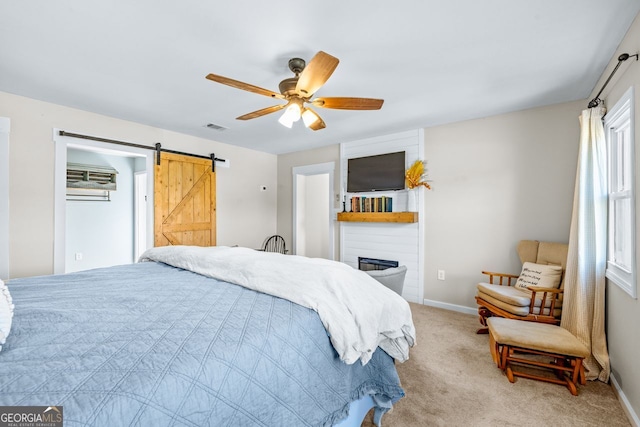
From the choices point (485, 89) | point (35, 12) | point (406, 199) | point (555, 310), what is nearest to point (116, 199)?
point (35, 12)

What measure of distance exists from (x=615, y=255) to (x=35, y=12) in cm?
436

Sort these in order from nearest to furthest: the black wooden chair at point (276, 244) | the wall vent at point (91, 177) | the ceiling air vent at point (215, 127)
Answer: the ceiling air vent at point (215, 127)
the wall vent at point (91, 177)
the black wooden chair at point (276, 244)

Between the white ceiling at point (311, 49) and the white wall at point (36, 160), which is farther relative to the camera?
the white wall at point (36, 160)

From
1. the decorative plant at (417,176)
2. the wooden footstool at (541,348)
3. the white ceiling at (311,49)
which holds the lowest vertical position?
the wooden footstool at (541,348)

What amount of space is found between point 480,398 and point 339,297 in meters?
1.41

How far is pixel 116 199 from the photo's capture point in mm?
5109

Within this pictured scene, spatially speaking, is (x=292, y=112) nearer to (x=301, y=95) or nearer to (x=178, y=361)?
(x=301, y=95)

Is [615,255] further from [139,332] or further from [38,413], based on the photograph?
[38,413]

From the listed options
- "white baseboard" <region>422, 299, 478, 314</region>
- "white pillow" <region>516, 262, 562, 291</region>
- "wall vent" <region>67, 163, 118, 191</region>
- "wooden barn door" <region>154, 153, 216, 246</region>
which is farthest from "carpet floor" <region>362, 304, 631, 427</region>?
"wall vent" <region>67, 163, 118, 191</region>

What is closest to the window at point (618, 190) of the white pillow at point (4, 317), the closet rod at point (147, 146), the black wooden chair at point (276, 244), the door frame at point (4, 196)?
the white pillow at point (4, 317)

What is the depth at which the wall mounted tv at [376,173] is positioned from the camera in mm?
4258

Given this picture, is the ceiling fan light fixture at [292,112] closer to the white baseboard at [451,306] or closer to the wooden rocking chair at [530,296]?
the wooden rocking chair at [530,296]

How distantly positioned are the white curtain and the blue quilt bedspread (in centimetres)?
179

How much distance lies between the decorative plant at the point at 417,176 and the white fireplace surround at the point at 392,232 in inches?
3.7
